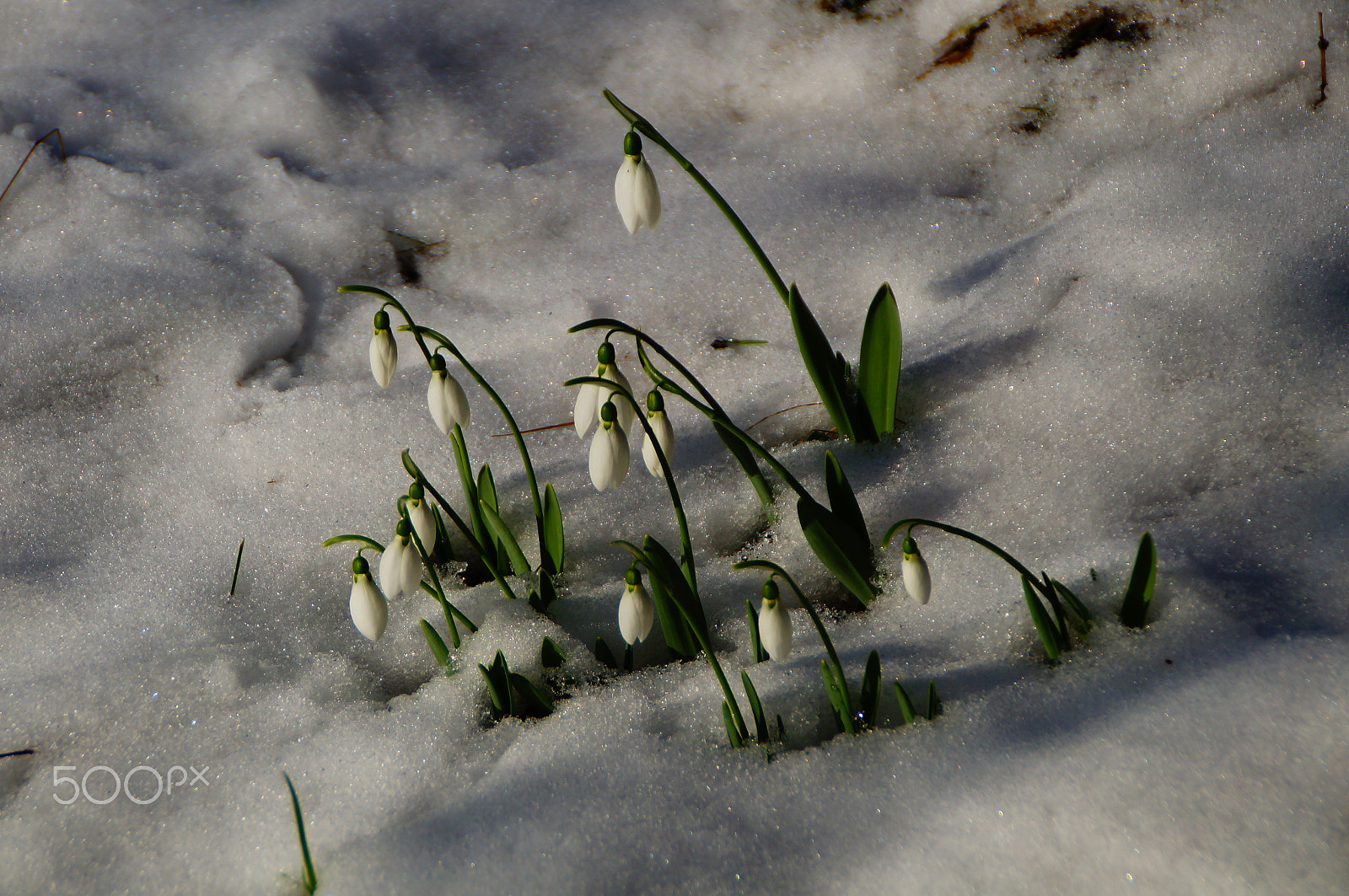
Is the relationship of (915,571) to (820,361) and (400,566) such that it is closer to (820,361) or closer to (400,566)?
(820,361)

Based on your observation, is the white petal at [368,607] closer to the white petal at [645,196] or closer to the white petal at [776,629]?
the white petal at [776,629]

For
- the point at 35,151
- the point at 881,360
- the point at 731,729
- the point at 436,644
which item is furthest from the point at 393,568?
the point at 35,151

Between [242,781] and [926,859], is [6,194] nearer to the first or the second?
[242,781]

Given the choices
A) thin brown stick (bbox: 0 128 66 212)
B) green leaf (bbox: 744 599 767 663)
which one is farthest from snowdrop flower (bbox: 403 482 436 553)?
thin brown stick (bbox: 0 128 66 212)

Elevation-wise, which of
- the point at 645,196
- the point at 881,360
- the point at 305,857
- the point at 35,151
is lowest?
the point at 305,857

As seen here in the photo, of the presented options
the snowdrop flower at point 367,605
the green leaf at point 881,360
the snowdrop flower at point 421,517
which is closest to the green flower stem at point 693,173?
the green leaf at point 881,360

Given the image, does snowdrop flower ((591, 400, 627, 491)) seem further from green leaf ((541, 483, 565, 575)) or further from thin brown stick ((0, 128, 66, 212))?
thin brown stick ((0, 128, 66, 212))
